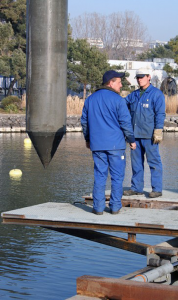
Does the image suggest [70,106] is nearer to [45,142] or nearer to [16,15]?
[16,15]

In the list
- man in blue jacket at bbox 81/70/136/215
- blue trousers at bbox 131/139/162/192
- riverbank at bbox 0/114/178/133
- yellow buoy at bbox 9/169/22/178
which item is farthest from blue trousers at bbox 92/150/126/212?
riverbank at bbox 0/114/178/133

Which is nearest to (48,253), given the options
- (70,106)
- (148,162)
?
(148,162)

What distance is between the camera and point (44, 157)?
6.48 meters

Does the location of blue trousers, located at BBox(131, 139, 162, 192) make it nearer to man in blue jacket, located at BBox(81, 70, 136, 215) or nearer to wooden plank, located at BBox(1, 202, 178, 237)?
wooden plank, located at BBox(1, 202, 178, 237)

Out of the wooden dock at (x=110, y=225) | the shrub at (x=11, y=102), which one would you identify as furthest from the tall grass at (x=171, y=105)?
the wooden dock at (x=110, y=225)

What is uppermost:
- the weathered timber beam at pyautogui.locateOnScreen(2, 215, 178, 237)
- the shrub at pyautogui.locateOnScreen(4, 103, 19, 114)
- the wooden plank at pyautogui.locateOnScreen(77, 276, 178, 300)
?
the weathered timber beam at pyautogui.locateOnScreen(2, 215, 178, 237)

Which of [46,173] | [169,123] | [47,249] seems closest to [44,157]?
[47,249]

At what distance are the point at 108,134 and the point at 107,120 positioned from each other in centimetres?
15

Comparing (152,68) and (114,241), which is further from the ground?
(152,68)

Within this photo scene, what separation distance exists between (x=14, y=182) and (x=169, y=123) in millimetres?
21714

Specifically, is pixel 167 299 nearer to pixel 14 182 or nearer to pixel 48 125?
pixel 48 125

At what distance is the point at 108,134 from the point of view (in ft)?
21.8

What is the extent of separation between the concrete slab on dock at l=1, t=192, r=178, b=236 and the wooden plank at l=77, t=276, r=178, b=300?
1134 mm

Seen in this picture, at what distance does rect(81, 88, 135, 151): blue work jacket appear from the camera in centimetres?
664
